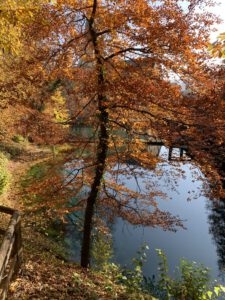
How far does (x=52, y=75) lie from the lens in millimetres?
7215

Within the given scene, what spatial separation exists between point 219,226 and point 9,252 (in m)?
15.2

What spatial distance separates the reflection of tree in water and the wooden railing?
441 inches

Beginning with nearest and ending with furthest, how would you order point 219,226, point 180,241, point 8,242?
point 8,242, point 180,241, point 219,226

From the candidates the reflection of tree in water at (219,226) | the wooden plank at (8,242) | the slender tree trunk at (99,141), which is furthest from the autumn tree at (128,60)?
the reflection of tree in water at (219,226)

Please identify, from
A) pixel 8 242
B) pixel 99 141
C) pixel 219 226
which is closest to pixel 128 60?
pixel 99 141

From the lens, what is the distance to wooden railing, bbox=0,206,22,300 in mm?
3335

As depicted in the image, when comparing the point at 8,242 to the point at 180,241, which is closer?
the point at 8,242

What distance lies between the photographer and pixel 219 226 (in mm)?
15883

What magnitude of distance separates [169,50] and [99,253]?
804cm

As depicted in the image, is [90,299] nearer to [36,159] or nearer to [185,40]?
[185,40]

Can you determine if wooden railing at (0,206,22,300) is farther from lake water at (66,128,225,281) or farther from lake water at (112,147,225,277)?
lake water at (112,147,225,277)

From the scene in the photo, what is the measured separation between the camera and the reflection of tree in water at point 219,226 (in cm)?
1329

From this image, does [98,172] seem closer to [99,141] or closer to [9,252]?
[99,141]

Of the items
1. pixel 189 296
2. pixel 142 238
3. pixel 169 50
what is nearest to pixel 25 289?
pixel 189 296
